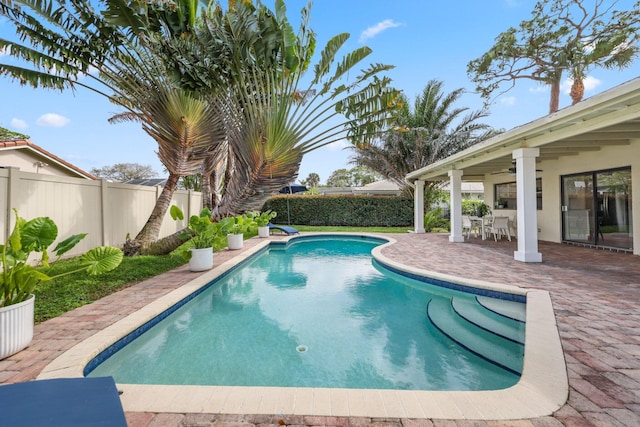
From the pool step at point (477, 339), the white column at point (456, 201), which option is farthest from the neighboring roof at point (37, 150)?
the white column at point (456, 201)

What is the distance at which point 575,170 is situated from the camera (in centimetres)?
1061

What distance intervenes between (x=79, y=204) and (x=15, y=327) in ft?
20.7

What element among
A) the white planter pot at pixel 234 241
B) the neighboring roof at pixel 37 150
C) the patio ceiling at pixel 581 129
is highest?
the neighboring roof at pixel 37 150

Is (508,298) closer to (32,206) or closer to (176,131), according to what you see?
(176,131)

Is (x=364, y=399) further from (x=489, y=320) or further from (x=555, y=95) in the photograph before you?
(x=555, y=95)

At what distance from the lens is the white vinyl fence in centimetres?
655

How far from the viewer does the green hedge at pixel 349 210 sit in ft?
69.5

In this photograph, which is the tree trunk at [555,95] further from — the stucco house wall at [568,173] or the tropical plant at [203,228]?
the tropical plant at [203,228]

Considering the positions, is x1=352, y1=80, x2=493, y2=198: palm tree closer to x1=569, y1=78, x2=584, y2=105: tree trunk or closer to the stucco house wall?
x1=569, y1=78, x2=584, y2=105: tree trunk

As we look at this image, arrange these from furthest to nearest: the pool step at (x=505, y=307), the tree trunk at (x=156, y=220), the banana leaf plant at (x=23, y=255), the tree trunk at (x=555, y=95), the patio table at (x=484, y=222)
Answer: the tree trunk at (x=555, y=95) < the patio table at (x=484, y=222) < the tree trunk at (x=156, y=220) < the pool step at (x=505, y=307) < the banana leaf plant at (x=23, y=255)

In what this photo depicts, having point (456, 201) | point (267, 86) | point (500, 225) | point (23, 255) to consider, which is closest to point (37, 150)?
point (267, 86)

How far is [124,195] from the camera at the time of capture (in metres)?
10.0

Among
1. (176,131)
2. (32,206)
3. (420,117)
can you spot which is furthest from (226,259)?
(420,117)

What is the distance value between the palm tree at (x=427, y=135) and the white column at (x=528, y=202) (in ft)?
35.4
